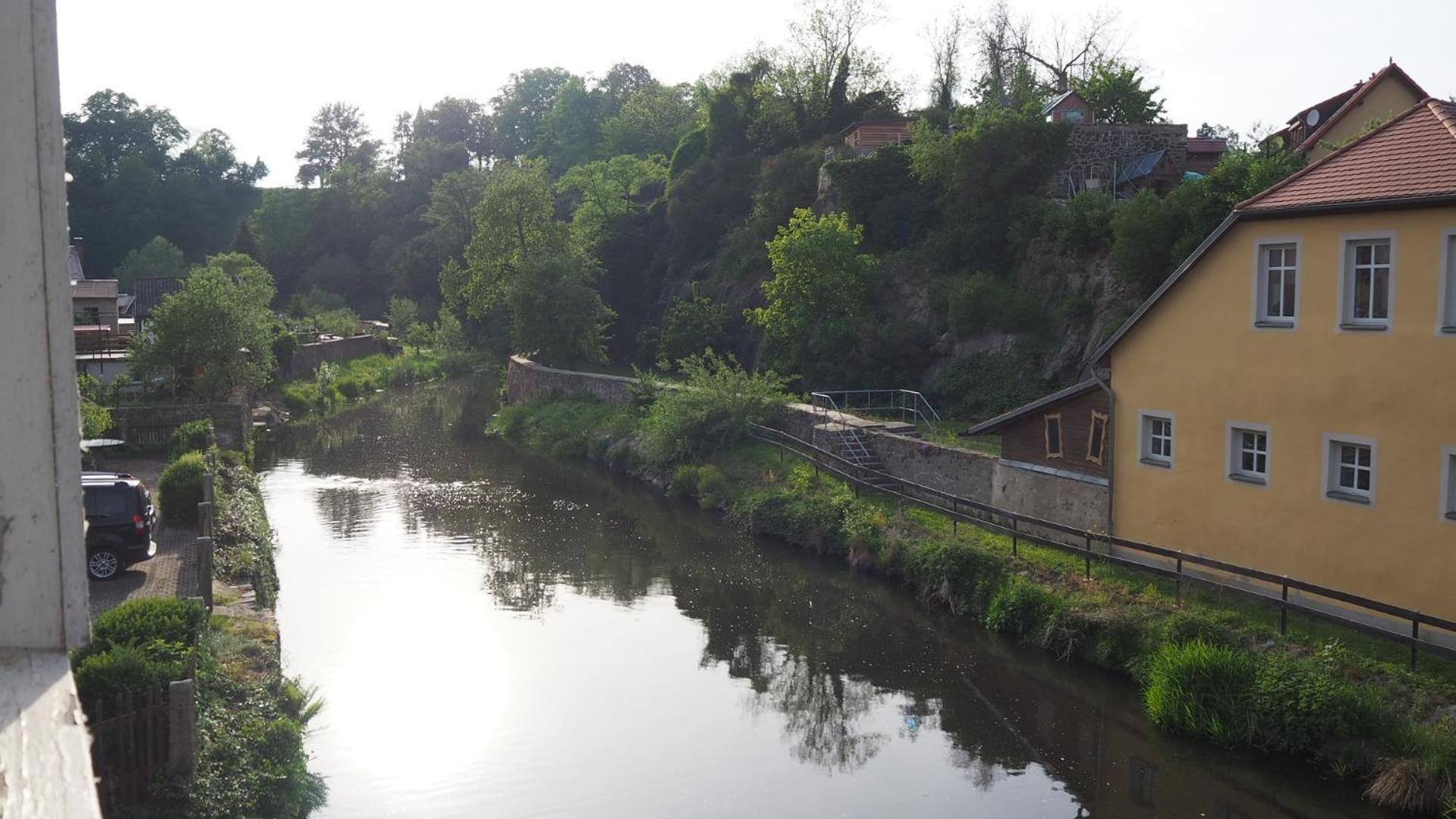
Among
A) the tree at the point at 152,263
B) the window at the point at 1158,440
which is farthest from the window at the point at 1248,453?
the tree at the point at 152,263

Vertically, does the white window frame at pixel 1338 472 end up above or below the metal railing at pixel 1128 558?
above

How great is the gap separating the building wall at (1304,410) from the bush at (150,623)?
1572 cm

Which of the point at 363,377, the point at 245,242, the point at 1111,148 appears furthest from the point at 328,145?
the point at 1111,148

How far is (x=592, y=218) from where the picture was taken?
63750mm

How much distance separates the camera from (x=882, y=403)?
121 feet

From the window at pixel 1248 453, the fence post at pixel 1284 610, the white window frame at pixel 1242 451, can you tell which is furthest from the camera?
the window at pixel 1248 453

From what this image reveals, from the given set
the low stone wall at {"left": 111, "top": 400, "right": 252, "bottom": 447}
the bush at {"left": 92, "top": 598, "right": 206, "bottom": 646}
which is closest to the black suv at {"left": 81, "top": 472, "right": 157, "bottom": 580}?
the bush at {"left": 92, "top": 598, "right": 206, "bottom": 646}

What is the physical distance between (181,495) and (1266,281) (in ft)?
68.0

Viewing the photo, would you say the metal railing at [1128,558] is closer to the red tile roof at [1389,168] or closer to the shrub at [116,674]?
the red tile roof at [1389,168]

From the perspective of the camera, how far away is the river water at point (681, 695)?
48.2 ft

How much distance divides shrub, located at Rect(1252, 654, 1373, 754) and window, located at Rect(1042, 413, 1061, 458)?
26.8ft

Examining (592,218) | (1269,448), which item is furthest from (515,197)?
(1269,448)

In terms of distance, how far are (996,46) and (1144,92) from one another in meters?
16.8

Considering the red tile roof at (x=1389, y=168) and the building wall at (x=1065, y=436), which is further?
the building wall at (x=1065, y=436)
